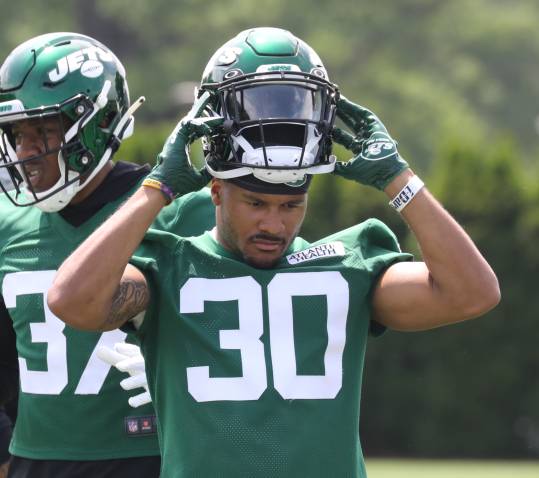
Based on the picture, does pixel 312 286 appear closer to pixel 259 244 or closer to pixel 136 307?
pixel 259 244

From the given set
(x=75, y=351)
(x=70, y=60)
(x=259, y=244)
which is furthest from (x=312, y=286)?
(x=70, y=60)

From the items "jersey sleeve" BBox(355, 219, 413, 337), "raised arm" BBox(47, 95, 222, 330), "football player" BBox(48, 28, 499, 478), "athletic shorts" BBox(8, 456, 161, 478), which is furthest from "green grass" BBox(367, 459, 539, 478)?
"raised arm" BBox(47, 95, 222, 330)

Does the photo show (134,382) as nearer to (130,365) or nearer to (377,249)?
(130,365)

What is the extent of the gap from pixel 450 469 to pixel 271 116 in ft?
25.0

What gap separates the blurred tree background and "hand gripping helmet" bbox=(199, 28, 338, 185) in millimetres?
7315

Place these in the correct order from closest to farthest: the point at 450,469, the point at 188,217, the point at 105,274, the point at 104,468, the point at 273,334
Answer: the point at 105,274, the point at 273,334, the point at 104,468, the point at 188,217, the point at 450,469

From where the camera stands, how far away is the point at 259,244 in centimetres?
360

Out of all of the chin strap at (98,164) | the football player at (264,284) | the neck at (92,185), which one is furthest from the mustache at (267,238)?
the neck at (92,185)

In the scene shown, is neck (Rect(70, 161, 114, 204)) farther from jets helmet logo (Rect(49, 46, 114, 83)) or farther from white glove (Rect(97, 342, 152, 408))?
white glove (Rect(97, 342, 152, 408))

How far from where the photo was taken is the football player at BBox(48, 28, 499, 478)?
3484 millimetres

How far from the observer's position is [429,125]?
26.0m

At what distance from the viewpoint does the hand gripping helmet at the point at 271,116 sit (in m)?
3.50

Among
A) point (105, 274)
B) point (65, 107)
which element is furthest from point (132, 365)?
point (65, 107)

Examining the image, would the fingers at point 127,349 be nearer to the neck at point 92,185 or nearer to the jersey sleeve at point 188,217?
the jersey sleeve at point 188,217
